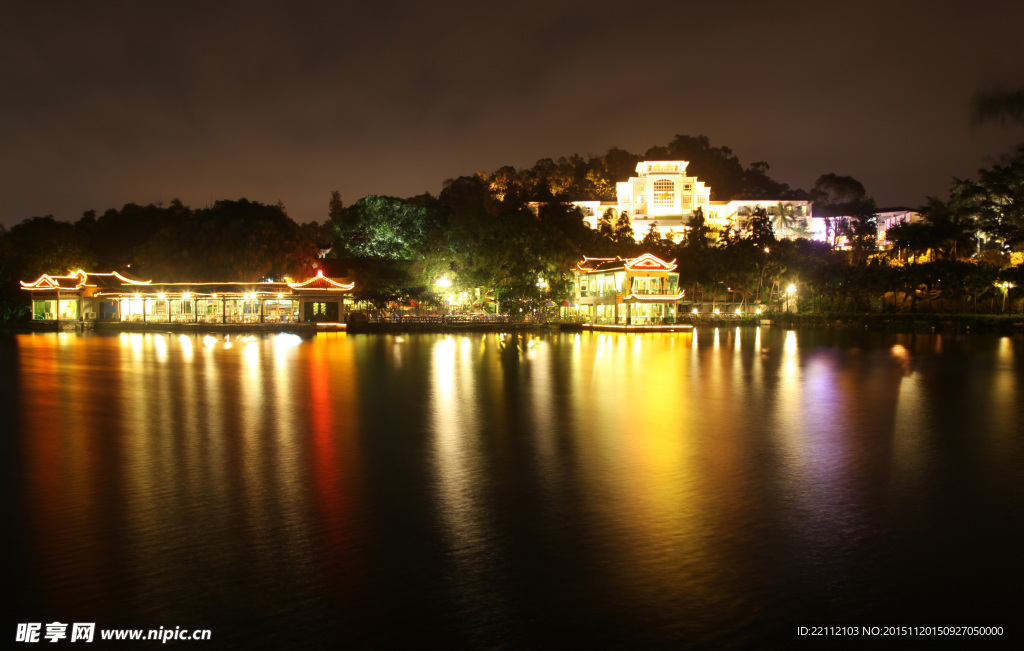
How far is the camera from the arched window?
77.6 m

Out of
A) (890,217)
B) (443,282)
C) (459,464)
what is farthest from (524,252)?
(890,217)

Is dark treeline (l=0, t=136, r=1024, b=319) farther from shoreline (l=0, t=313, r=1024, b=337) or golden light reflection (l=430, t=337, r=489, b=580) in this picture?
golden light reflection (l=430, t=337, r=489, b=580)

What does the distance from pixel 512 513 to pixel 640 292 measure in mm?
40828

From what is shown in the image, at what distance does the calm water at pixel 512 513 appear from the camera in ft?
17.1

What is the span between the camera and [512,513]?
7.41 metres

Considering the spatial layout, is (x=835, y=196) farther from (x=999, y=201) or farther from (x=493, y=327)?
(x=493, y=327)

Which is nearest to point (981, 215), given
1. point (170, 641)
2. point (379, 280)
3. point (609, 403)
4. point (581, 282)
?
point (581, 282)

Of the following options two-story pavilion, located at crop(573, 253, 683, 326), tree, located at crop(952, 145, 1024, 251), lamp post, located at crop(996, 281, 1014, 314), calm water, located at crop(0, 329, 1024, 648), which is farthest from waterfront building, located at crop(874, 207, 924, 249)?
calm water, located at crop(0, 329, 1024, 648)

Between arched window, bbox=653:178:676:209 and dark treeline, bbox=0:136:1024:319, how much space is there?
7.76 meters

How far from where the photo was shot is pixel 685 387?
1764cm

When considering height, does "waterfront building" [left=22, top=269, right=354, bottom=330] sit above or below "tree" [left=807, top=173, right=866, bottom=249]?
below

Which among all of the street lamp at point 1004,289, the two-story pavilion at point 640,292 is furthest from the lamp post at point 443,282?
the street lamp at point 1004,289

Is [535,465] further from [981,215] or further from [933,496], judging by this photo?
[981,215]

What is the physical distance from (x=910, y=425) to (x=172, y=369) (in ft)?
61.4
